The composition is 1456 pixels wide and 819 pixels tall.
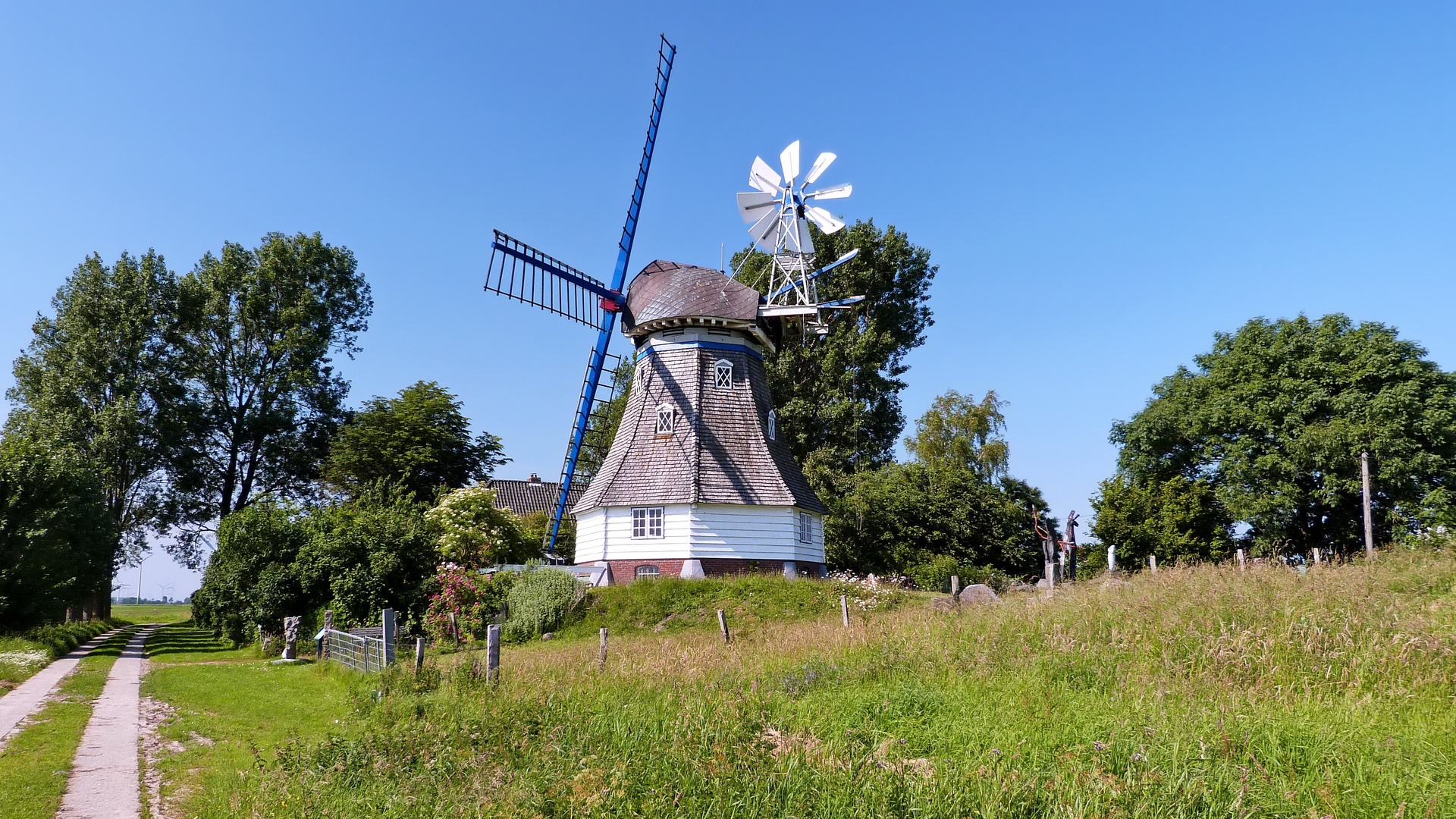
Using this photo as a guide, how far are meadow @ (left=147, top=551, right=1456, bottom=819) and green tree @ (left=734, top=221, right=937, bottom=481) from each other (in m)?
26.9

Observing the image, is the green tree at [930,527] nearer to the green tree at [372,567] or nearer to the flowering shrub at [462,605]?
the flowering shrub at [462,605]

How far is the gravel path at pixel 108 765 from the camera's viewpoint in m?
7.64

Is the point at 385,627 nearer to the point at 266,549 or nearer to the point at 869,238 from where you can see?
the point at 266,549

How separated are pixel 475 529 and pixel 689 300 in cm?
1107

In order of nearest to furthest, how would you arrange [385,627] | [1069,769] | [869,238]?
1. [1069,769]
2. [385,627]
3. [869,238]

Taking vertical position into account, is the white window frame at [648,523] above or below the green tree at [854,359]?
below

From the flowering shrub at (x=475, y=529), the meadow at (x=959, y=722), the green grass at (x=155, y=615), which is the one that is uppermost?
the flowering shrub at (x=475, y=529)

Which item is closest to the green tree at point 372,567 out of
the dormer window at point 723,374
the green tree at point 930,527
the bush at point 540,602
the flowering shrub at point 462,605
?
the flowering shrub at point 462,605

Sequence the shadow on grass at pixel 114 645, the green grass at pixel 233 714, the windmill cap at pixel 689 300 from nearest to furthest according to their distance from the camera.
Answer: the green grass at pixel 233 714 < the shadow on grass at pixel 114 645 < the windmill cap at pixel 689 300

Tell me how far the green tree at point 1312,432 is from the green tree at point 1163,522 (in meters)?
0.95

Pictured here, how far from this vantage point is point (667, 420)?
2722cm

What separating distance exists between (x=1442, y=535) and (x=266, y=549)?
2718 centimetres

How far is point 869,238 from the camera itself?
140 feet

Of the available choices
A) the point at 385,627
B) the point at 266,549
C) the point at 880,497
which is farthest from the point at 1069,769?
the point at 880,497
